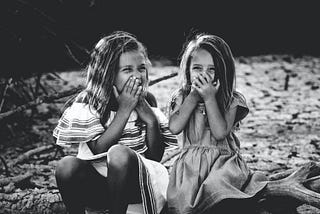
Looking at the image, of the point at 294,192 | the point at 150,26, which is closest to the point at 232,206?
the point at 294,192

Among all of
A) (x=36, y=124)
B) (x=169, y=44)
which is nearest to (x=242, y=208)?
(x=36, y=124)

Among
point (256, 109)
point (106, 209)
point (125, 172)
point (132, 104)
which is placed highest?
point (132, 104)

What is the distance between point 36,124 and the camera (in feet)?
15.5

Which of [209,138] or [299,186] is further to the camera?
[209,138]

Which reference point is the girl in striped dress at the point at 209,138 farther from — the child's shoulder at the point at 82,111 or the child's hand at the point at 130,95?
the child's shoulder at the point at 82,111

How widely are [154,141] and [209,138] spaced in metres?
0.28

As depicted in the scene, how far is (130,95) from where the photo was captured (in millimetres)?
2453

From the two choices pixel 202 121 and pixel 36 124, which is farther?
pixel 36 124

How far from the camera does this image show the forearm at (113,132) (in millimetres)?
2418

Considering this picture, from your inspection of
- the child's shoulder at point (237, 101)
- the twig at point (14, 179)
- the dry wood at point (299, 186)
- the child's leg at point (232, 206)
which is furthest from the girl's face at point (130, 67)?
the twig at point (14, 179)

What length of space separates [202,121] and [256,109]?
268 centimetres

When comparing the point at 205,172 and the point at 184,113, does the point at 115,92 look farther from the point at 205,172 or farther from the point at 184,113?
the point at 205,172

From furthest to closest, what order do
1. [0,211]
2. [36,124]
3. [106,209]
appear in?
[36,124], [0,211], [106,209]

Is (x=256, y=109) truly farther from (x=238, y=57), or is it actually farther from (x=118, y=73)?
(x=118, y=73)
